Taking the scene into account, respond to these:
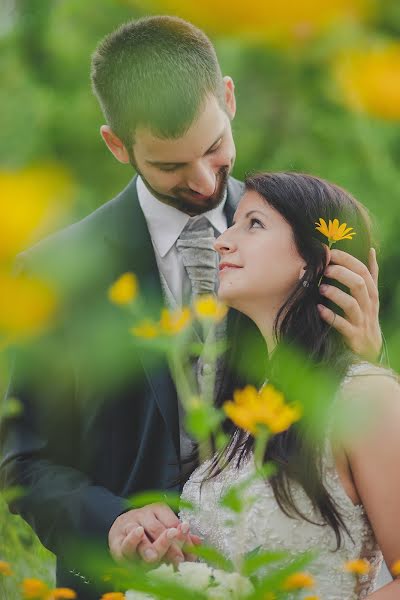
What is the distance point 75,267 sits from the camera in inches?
19.4

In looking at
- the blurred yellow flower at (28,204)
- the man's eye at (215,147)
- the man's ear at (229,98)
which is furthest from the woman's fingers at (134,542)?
the blurred yellow flower at (28,204)

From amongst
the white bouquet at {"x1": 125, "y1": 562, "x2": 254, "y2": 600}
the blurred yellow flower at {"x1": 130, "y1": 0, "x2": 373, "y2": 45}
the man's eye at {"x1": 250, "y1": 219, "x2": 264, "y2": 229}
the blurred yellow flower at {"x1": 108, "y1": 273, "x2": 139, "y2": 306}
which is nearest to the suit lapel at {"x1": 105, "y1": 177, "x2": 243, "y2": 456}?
the man's eye at {"x1": 250, "y1": 219, "x2": 264, "y2": 229}

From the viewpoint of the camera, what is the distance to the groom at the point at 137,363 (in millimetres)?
1392

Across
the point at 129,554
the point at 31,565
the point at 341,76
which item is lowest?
the point at 31,565

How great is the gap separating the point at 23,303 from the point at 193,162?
1205mm

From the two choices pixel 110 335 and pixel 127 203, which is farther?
pixel 127 203

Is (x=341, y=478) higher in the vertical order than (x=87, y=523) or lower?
higher

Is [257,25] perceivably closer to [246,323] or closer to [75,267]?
[75,267]

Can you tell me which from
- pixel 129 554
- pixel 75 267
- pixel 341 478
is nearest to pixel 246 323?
pixel 341 478

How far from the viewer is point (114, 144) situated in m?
1.67

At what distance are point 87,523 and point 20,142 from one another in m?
1.18

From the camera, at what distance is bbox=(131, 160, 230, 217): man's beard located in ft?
5.35

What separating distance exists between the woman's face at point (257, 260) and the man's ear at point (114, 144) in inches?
13.1

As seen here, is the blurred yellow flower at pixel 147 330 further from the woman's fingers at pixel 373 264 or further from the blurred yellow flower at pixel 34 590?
the woman's fingers at pixel 373 264
